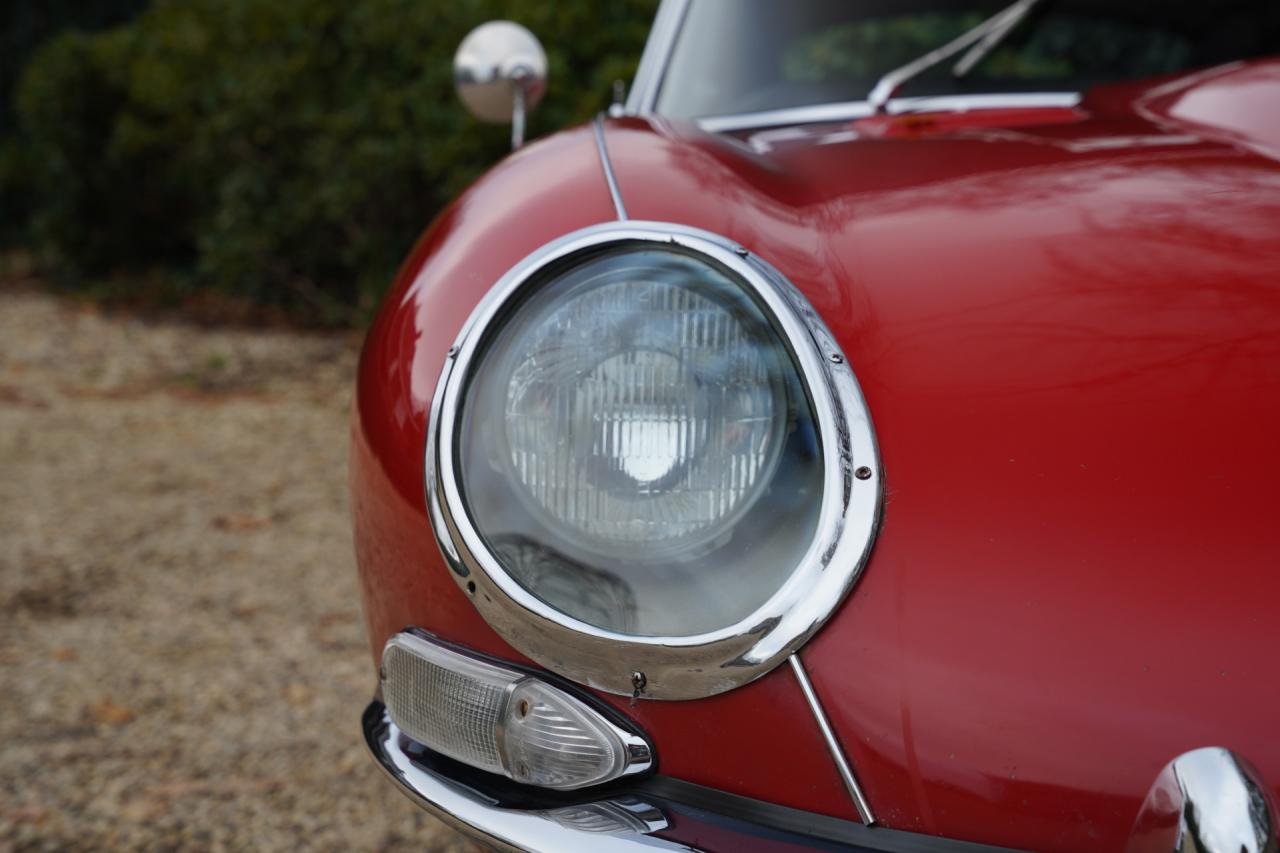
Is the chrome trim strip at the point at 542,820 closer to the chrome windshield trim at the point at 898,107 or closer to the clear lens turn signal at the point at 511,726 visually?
the clear lens turn signal at the point at 511,726

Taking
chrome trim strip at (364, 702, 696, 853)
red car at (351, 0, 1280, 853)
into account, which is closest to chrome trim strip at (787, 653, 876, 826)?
red car at (351, 0, 1280, 853)

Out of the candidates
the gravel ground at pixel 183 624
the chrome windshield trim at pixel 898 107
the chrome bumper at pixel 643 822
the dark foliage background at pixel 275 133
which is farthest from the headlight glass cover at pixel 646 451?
the dark foliage background at pixel 275 133

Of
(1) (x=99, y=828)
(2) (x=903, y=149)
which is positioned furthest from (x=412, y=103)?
(2) (x=903, y=149)

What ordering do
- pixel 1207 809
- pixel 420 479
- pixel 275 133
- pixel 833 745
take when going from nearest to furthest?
pixel 1207 809 < pixel 833 745 < pixel 420 479 < pixel 275 133

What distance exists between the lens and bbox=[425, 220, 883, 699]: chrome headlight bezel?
848 millimetres

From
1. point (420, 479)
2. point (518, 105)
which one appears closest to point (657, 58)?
point (518, 105)

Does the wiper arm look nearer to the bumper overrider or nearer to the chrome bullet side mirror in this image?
the chrome bullet side mirror

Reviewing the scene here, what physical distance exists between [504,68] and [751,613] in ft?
4.08

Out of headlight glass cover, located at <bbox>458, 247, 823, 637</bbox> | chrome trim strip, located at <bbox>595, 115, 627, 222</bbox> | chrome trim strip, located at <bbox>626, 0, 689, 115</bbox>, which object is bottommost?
headlight glass cover, located at <bbox>458, 247, 823, 637</bbox>

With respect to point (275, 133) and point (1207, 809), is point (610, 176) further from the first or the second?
point (275, 133)

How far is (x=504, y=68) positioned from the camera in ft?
6.02

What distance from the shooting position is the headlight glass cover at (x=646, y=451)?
2.92 ft

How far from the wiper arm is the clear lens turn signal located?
1.16 m

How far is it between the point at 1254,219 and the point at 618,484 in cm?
57
